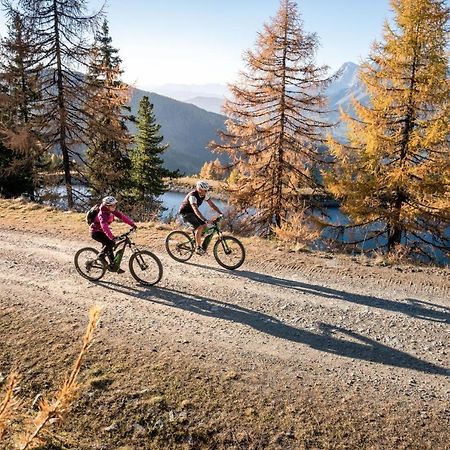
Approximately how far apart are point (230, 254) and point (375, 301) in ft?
13.3

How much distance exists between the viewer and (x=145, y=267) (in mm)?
9922

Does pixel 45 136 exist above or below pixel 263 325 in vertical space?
above

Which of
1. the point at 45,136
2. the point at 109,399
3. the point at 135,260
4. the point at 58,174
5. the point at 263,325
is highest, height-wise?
the point at 45,136

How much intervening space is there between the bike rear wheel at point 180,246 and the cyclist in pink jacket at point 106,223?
7.47ft

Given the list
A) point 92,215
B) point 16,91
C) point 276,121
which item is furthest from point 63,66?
point 92,215

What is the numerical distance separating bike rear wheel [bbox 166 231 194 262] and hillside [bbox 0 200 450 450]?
438 mm

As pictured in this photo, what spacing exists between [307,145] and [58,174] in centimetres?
1476

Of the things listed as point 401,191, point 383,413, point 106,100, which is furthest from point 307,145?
point 383,413

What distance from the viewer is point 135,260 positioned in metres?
10.0

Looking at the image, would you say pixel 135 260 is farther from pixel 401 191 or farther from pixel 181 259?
pixel 401 191

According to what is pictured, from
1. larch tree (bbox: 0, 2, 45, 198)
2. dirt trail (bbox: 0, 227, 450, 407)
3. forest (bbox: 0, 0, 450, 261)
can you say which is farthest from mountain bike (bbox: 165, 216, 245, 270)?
larch tree (bbox: 0, 2, 45, 198)

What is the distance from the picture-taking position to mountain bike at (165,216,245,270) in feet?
36.6

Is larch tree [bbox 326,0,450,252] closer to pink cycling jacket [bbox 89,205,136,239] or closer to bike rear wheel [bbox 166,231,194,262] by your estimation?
bike rear wheel [bbox 166,231,194,262]

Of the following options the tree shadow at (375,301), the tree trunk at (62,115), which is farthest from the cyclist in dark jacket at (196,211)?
the tree trunk at (62,115)
